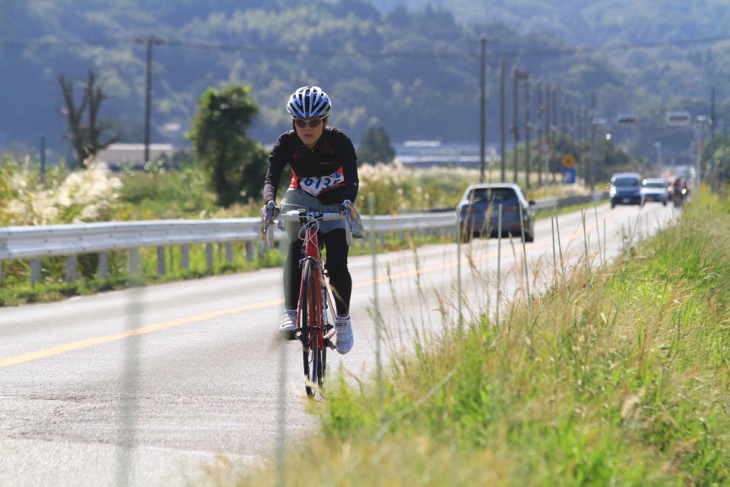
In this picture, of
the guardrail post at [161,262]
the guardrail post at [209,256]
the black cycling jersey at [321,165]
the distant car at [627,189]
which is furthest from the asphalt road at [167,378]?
the distant car at [627,189]

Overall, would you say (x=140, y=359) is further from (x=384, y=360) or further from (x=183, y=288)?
(x=183, y=288)

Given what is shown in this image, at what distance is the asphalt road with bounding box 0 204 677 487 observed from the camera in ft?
20.2

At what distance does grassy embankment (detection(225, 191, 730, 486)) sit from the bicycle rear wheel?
124cm

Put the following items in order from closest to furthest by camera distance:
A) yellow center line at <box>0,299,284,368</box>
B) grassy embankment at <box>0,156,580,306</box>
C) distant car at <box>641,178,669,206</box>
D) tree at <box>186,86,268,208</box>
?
1. yellow center line at <box>0,299,284,368</box>
2. grassy embankment at <box>0,156,580,306</box>
3. tree at <box>186,86,268,208</box>
4. distant car at <box>641,178,669,206</box>

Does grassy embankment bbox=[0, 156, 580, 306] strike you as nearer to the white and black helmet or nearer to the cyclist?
the cyclist

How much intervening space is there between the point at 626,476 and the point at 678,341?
3475 millimetres

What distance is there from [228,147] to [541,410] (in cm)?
4137

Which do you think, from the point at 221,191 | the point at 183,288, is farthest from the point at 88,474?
the point at 221,191

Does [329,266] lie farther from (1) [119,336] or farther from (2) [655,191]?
(2) [655,191]

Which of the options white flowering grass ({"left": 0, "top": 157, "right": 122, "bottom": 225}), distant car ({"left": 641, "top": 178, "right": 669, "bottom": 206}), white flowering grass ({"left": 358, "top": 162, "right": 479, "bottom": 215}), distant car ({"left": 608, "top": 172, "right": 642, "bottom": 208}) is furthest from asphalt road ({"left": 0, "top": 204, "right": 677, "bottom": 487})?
distant car ({"left": 641, "top": 178, "right": 669, "bottom": 206})

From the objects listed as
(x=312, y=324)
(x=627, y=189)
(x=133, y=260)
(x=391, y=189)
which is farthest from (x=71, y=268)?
(x=627, y=189)

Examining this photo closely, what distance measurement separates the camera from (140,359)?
32.3 ft

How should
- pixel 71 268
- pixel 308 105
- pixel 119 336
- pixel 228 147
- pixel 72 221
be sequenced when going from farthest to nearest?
pixel 228 147
pixel 72 221
pixel 71 268
pixel 119 336
pixel 308 105

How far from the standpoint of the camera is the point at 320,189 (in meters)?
8.17
